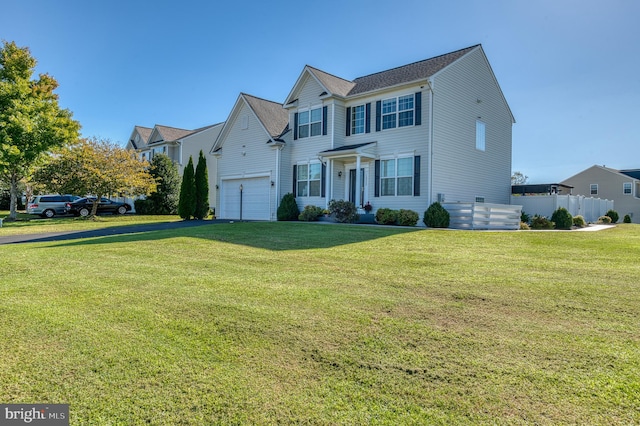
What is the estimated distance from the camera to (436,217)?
14.4m

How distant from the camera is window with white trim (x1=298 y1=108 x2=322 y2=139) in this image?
18.9 m

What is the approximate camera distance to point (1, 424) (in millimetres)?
2615

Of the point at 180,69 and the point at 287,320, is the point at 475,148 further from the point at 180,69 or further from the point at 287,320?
the point at 287,320

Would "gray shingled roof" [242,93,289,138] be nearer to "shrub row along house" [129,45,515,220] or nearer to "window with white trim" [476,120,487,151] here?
"shrub row along house" [129,45,515,220]

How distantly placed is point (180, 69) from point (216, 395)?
65.4 ft

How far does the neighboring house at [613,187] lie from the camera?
37312 millimetres

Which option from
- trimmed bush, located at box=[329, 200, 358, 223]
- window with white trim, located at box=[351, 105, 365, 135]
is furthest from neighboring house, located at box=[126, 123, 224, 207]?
trimmed bush, located at box=[329, 200, 358, 223]

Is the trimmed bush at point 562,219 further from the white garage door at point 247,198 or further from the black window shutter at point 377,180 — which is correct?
the white garage door at point 247,198

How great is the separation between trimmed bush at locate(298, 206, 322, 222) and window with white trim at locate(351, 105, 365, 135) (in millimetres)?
4027

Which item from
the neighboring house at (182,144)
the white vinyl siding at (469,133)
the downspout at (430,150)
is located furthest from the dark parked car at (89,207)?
the white vinyl siding at (469,133)

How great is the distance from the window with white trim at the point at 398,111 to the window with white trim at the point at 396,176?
155 centimetres

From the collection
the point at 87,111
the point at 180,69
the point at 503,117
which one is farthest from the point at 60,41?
the point at 503,117

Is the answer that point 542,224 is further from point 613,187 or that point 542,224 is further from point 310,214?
point 613,187

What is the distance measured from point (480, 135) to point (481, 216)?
563 cm
